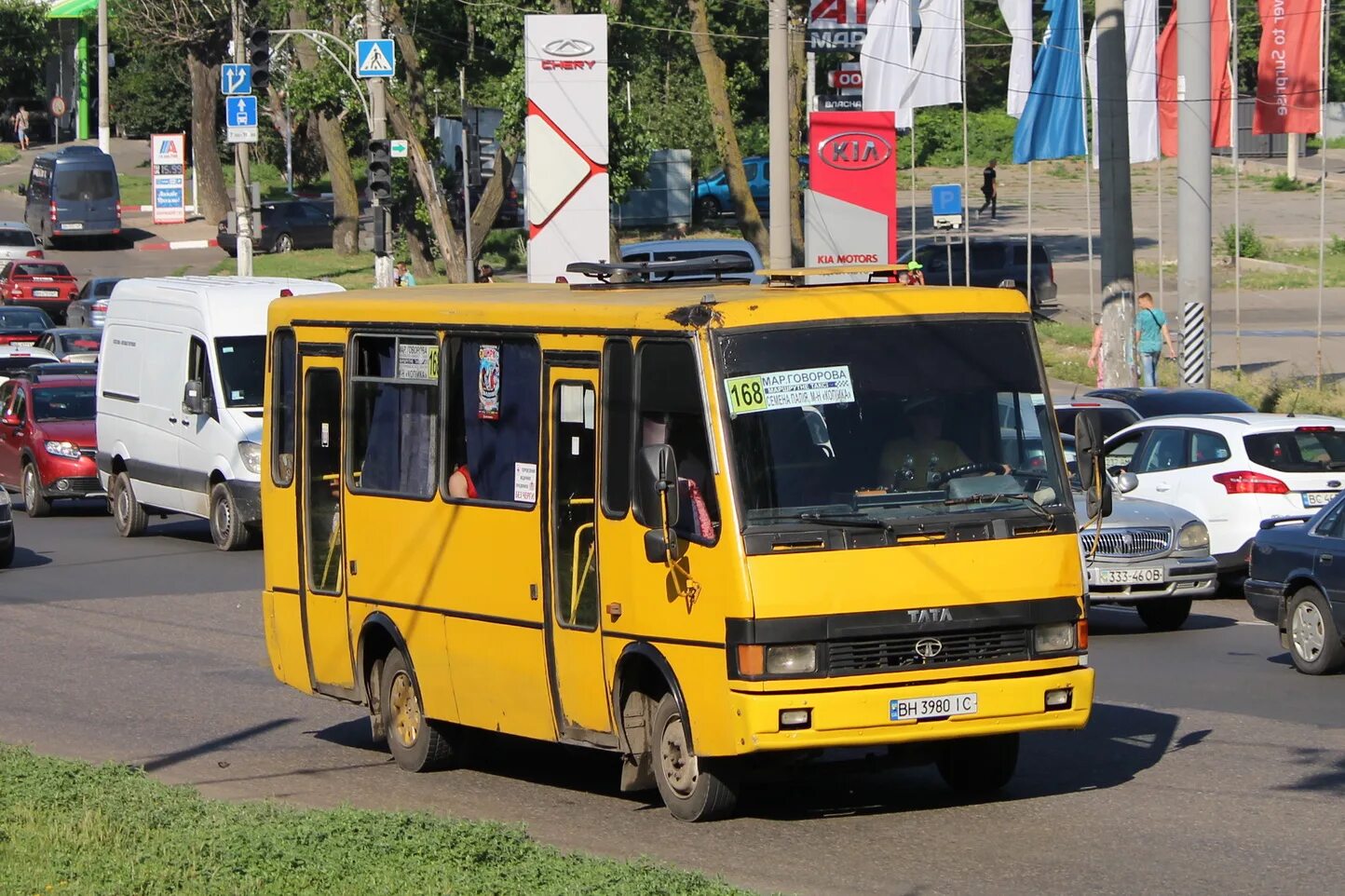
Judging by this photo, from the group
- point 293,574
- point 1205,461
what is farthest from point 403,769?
point 1205,461

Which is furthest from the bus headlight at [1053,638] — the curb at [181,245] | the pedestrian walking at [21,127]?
the pedestrian walking at [21,127]

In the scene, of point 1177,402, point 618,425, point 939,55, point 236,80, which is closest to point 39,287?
point 236,80

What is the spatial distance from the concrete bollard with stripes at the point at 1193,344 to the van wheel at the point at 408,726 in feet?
68.8

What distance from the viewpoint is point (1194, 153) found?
29500mm

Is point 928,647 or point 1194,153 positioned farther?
point 1194,153

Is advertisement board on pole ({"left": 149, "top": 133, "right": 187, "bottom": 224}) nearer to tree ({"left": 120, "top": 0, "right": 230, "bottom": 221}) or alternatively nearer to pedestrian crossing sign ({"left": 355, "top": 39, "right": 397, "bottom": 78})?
tree ({"left": 120, "top": 0, "right": 230, "bottom": 221})

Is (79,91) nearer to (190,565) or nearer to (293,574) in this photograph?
(190,565)

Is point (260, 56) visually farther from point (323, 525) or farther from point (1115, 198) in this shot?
point (323, 525)

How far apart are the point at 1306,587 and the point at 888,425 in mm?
6144

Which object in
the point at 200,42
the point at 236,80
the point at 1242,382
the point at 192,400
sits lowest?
the point at 1242,382

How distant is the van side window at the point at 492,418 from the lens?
970 centimetres

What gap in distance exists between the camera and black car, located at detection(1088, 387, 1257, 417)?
21328 millimetres

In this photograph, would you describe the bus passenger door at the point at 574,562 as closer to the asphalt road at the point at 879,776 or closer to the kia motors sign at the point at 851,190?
the asphalt road at the point at 879,776

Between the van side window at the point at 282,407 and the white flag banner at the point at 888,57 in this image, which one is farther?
the white flag banner at the point at 888,57
